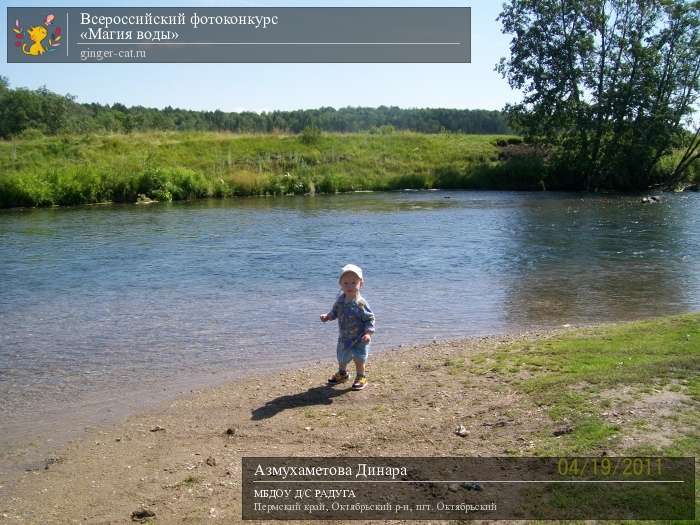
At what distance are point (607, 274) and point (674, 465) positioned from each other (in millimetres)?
12981

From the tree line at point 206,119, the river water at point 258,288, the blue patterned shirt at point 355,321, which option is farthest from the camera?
the tree line at point 206,119

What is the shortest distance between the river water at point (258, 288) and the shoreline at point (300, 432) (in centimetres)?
99

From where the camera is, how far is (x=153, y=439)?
7.33m

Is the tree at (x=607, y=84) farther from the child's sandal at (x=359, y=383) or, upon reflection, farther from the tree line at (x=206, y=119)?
the child's sandal at (x=359, y=383)

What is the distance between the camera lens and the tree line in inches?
3260

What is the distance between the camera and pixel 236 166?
5091 centimetres

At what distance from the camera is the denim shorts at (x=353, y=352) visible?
A: 28.9 feet

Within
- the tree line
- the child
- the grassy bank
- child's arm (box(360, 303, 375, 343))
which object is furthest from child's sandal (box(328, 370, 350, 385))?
the tree line

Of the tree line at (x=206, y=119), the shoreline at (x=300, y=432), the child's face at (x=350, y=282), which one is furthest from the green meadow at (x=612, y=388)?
the tree line at (x=206, y=119)

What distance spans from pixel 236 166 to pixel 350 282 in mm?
43576

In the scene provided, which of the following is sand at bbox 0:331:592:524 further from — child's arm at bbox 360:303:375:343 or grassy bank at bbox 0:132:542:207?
grassy bank at bbox 0:132:542:207

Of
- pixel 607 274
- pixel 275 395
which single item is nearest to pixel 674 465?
pixel 275 395

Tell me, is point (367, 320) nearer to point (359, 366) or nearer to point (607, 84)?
point (359, 366)
